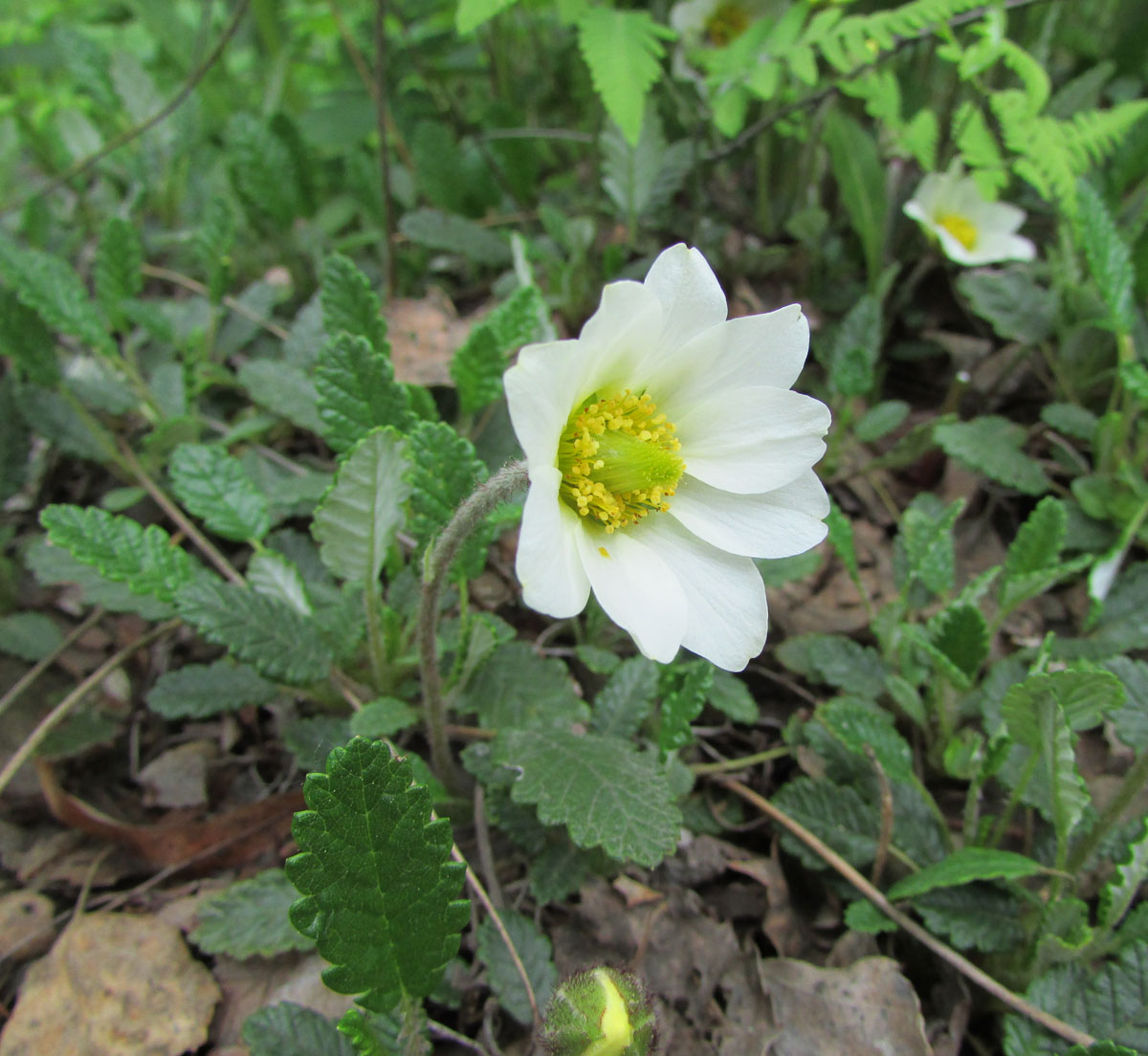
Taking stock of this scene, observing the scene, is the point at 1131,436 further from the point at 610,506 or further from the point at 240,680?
the point at 240,680

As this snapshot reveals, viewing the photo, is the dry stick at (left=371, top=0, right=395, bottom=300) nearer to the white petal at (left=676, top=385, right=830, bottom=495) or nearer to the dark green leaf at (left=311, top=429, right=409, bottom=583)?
the dark green leaf at (left=311, top=429, right=409, bottom=583)

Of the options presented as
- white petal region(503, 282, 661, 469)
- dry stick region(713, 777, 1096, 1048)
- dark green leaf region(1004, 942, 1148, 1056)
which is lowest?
dark green leaf region(1004, 942, 1148, 1056)

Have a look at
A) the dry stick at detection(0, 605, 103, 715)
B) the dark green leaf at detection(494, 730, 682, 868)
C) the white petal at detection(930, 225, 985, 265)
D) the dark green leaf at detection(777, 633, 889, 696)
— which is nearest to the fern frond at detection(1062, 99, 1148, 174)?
the white petal at detection(930, 225, 985, 265)

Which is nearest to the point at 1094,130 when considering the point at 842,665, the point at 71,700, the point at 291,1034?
the point at 842,665

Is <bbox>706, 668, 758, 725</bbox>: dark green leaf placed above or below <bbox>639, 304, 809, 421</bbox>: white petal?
below

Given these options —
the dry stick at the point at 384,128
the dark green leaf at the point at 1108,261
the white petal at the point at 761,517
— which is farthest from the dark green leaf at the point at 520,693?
the dark green leaf at the point at 1108,261

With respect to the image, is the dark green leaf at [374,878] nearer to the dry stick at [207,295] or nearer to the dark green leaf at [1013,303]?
the dry stick at [207,295]
